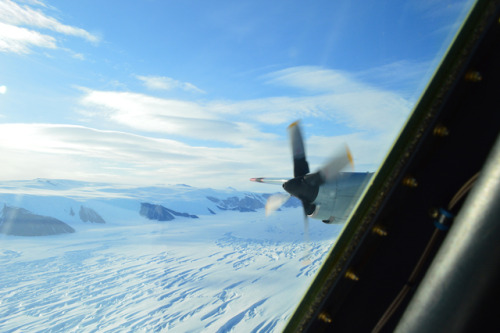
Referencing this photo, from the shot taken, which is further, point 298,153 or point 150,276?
point 150,276

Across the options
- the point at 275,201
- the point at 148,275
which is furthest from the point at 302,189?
the point at 148,275

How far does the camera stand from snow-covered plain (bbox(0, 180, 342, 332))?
155ft

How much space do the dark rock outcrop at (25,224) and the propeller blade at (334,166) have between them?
108m

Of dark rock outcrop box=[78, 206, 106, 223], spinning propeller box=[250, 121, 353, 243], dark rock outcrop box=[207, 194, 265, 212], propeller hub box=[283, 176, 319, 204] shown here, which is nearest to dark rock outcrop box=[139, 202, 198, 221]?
dark rock outcrop box=[78, 206, 106, 223]

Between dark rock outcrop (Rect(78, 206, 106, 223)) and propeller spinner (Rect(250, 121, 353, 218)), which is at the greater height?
propeller spinner (Rect(250, 121, 353, 218))

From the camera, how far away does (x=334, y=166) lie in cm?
706

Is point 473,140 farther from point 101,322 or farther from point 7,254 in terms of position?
point 7,254

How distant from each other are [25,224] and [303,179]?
367ft

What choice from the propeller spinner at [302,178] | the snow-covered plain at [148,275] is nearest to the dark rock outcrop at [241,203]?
the snow-covered plain at [148,275]

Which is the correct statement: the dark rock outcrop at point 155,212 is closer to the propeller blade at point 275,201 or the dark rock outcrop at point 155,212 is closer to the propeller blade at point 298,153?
the propeller blade at point 275,201

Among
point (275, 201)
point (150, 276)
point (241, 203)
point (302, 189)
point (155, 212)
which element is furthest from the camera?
point (241, 203)

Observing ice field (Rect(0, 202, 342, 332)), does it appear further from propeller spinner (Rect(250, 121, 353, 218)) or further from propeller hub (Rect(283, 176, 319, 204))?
propeller hub (Rect(283, 176, 319, 204))

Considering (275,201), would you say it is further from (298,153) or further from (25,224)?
(25,224)

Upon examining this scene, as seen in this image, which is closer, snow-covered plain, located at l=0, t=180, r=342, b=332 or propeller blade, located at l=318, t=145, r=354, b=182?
propeller blade, located at l=318, t=145, r=354, b=182
